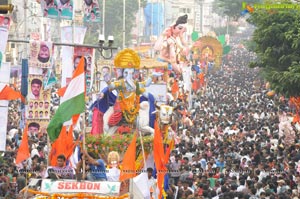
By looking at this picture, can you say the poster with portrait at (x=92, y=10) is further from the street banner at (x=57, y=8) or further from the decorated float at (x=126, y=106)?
the decorated float at (x=126, y=106)

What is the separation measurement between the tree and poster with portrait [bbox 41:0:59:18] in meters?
6.15

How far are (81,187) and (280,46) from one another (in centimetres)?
1676

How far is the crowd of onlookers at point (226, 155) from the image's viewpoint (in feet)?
58.4

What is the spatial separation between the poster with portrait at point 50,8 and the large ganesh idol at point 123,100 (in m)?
1.86

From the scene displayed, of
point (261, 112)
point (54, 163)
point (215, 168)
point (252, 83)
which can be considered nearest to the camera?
point (54, 163)

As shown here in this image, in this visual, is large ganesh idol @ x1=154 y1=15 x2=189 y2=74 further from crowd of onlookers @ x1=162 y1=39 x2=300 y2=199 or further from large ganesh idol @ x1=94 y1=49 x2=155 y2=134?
large ganesh idol @ x1=94 y1=49 x2=155 y2=134

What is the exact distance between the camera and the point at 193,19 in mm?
131875

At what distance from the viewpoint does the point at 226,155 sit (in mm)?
24078

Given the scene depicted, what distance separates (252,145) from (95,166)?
993 centimetres

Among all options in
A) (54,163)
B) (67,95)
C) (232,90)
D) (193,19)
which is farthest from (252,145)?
(193,19)

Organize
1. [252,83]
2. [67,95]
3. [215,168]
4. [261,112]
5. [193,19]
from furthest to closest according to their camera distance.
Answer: [193,19] < [252,83] < [261,112] < [215,168] < [67,95]

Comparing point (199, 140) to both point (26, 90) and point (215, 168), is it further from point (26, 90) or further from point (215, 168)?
point (215, 168)

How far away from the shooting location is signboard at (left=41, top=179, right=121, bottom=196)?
1307 centimetres

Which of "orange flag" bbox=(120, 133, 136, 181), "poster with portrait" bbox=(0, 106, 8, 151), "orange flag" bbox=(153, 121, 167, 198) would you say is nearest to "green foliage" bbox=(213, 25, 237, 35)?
"poster with portrait" bbox=(0, 106, 8, 151)
